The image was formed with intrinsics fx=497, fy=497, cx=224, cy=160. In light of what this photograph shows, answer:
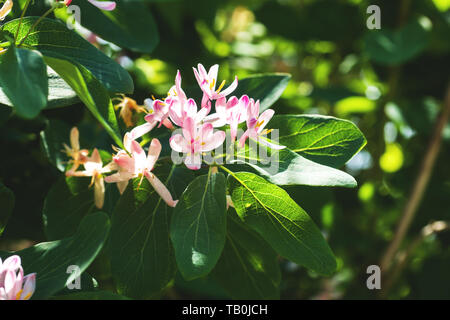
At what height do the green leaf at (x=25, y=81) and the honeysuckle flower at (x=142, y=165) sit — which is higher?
the green leaf at (x=25, y=81)

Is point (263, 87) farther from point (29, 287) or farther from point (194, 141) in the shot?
point (29, 287)

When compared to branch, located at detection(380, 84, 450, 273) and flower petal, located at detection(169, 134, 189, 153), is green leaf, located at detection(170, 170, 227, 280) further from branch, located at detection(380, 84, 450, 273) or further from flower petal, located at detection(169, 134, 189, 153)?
branch, located at detection(380, 84, 450, 273)

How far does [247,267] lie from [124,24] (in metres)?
0.66

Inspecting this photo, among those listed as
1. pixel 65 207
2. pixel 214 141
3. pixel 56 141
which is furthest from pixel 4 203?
pixel 214 141

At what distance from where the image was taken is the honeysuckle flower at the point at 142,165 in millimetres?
891

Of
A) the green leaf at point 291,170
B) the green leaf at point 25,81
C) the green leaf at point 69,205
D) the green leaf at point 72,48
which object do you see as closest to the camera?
the green leaf at point 25,81

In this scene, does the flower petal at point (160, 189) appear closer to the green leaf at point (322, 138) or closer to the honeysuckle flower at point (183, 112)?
the honeysuckle flower at point (183, 112)

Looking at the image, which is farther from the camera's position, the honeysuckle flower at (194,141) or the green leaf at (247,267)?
the green leaf at (247,267)

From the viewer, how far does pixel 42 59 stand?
770 mm

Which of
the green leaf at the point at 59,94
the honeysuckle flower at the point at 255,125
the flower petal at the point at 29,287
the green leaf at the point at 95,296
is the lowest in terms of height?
the green leaf at the point at 95,296

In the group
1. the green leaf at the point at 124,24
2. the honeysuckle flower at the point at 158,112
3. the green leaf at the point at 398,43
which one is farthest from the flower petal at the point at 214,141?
the green leaf at the point at 398,43

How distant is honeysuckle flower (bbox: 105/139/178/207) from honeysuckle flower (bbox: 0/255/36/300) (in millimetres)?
215

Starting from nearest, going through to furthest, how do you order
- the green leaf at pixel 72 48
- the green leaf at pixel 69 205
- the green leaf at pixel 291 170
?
the green leaf at pixel 291 170
the green leaf at pixel 72 48
the green leaf at pixel 69 205

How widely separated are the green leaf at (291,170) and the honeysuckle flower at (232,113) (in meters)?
0.06
